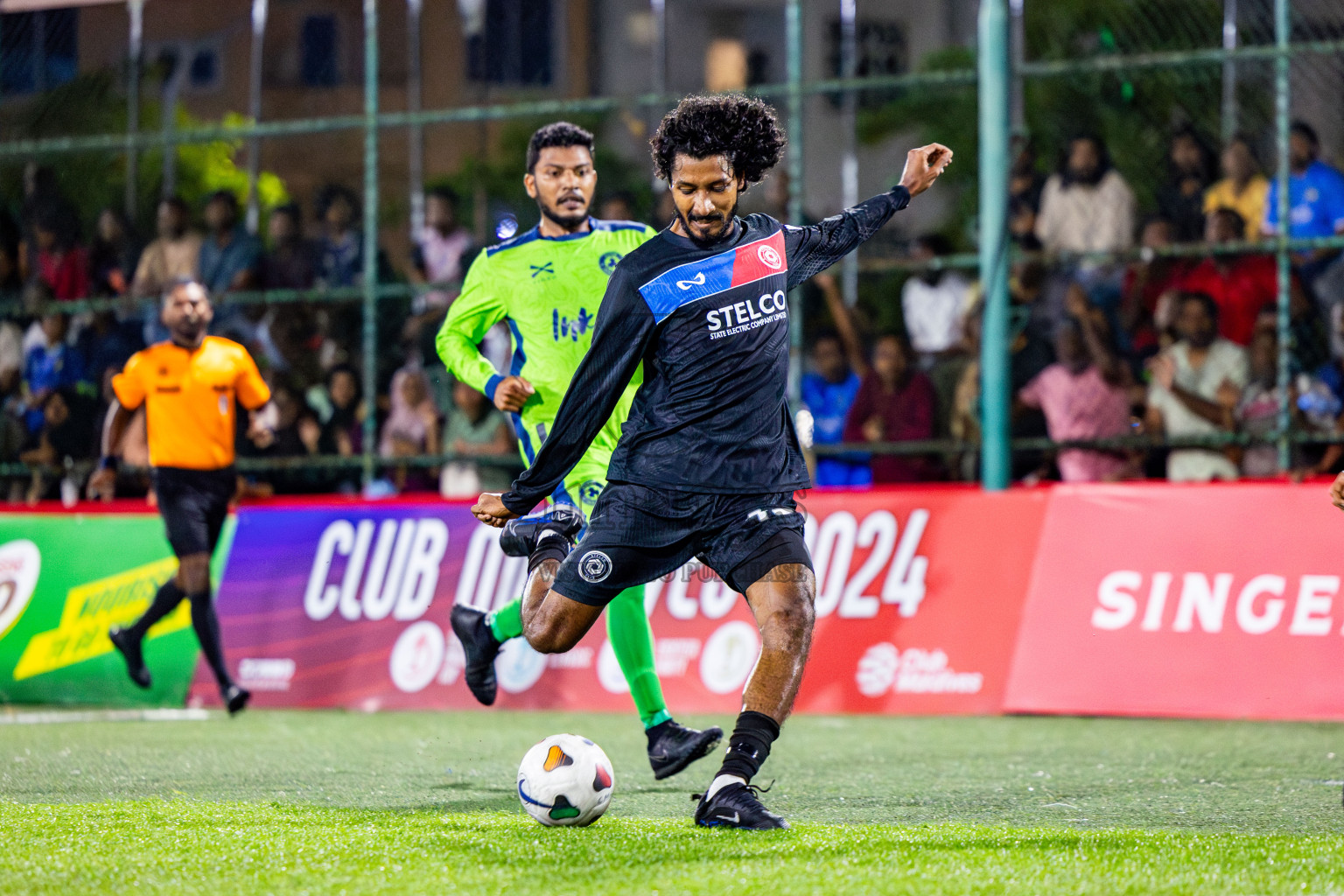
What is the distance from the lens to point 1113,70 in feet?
32.7

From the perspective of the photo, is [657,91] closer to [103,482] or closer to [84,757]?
[103,482]

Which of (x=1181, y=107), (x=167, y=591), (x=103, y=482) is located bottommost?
(x=167, y=591)

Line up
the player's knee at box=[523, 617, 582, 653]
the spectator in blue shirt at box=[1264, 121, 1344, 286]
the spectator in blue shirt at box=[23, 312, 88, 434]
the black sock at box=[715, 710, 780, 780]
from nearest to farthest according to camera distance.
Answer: the black sock at box=[715, 710, 780, 780] → the player's knee at box=[523, 617, 582, 653] → the spectator in blue shirt at box=[1264, 121, 1344, 286] → the spectator in blue shirt at box=[23, 312, 88, 434]

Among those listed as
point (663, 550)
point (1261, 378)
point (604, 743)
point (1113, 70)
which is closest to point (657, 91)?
point (1113, 70)

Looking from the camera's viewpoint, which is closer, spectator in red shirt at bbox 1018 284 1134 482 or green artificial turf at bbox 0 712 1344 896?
green artificial turf at bbox 0 712 1344 896

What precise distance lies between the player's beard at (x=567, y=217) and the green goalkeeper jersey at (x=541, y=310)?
4 centimetres

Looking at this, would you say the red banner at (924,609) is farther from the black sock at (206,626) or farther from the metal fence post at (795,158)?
the metal fence post at (795,158)

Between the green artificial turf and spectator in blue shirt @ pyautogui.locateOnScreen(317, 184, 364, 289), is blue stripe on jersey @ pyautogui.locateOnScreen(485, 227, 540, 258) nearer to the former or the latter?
the green artificial turf

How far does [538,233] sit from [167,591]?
13.5ft

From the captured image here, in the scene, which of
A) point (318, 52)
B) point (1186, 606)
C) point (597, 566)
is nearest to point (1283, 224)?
point (1186, 606)

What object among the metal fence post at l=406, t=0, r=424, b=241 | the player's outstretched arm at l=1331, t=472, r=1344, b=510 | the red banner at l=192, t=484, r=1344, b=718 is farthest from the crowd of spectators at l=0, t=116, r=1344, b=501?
the player's outstretched arm at l=1331, t=472, r=1344, b=510

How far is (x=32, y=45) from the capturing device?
1344cm

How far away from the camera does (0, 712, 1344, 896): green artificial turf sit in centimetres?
422

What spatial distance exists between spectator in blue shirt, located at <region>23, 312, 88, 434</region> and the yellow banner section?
2.08 meters
